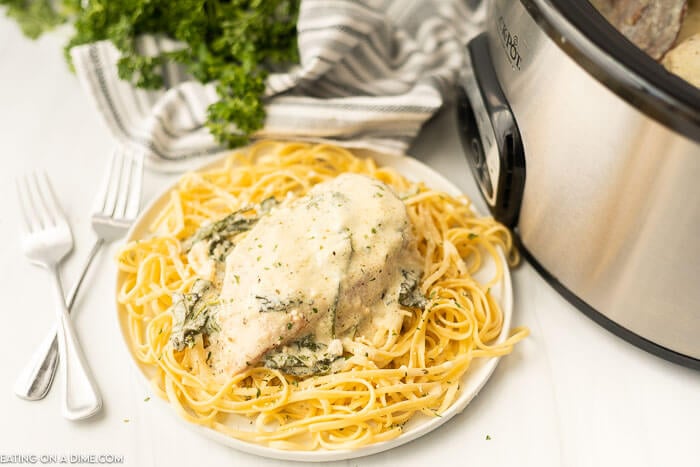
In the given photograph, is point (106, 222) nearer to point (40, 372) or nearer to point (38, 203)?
point (38, 203)

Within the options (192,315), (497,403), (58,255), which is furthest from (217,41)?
(497,403)

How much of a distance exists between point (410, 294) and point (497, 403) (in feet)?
0.99

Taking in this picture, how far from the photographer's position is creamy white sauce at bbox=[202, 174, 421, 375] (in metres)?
1.55

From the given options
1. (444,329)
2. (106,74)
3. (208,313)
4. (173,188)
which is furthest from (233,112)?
(444,329)

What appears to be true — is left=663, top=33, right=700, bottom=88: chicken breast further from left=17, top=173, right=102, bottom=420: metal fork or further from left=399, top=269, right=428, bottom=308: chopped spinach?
left=17, top=173, right=102, bottom=420: metal fork

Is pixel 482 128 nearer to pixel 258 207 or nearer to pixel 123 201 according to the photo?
pixel 258 207

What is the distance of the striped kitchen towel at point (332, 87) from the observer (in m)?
2.01

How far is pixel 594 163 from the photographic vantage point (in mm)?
1394

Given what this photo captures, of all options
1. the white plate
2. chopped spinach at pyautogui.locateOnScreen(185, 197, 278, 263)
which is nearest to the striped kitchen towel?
the white plate

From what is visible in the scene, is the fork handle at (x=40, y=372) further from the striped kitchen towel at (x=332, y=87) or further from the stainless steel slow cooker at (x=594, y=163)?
the stainless steel slow cooker at (x=594, y=163)

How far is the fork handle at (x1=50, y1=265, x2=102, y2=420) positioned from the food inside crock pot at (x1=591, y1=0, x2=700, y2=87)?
135 cm

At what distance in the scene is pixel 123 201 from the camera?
1973 millimetres

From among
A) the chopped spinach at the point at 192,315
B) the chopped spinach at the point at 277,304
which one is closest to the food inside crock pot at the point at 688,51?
the chopped spinach at the point at 277,304

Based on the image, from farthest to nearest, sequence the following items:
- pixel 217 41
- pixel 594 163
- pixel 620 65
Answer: pixel 217 41 → pixel 594 163 → pixel 620 65
